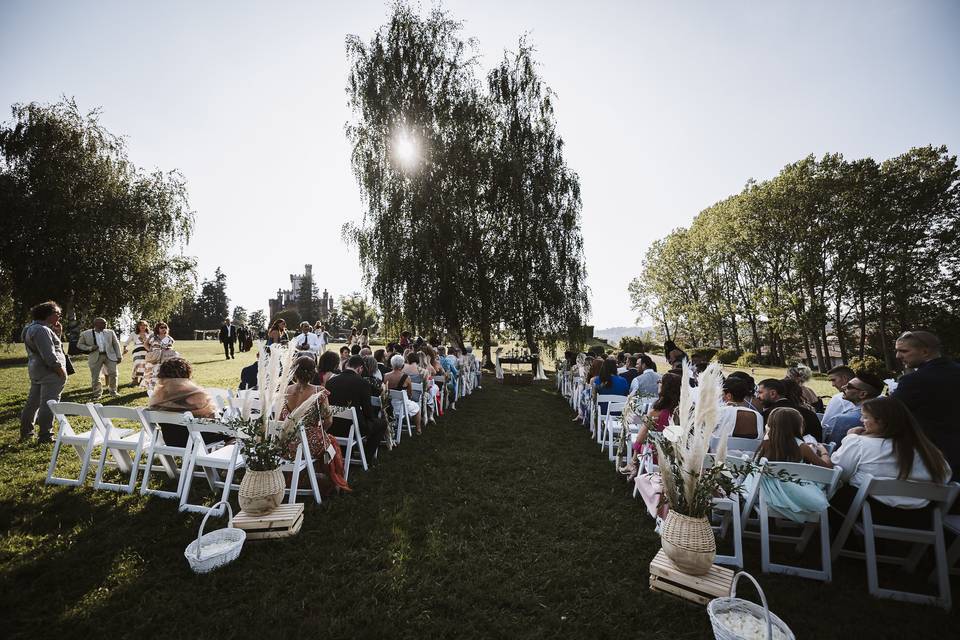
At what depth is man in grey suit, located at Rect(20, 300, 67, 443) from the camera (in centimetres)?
548

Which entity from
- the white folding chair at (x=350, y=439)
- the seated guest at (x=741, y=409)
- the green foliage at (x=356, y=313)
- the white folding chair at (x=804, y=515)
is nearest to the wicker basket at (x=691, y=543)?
the white folding chair at (x=804, y=515)

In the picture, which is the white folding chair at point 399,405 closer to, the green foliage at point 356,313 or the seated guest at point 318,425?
the seated guest at point 318,425

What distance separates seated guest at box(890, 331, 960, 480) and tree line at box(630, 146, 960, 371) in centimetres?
2179

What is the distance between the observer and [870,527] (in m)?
2.96

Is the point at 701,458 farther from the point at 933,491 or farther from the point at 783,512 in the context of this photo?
the point at 933,491

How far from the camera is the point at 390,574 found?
10.3ft

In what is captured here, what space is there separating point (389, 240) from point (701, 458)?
41.2ft

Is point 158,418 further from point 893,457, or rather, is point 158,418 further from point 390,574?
point 893,457

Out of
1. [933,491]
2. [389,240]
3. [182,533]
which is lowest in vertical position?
[182,533]

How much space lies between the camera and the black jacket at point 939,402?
3.16 meters

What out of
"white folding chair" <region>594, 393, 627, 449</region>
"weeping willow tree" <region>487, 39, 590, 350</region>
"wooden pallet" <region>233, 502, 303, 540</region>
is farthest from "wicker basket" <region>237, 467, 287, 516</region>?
"weeping willow tree" <region>487, 39, 590, 350</region>

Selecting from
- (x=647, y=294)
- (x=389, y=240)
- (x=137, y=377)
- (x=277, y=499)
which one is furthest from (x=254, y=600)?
(x=647, y=294)

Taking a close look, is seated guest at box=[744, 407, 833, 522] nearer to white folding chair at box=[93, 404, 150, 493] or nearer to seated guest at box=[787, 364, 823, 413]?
seated guest at box=[787, 364, 823, 413]

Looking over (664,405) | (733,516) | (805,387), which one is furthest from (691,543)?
(805,387)
